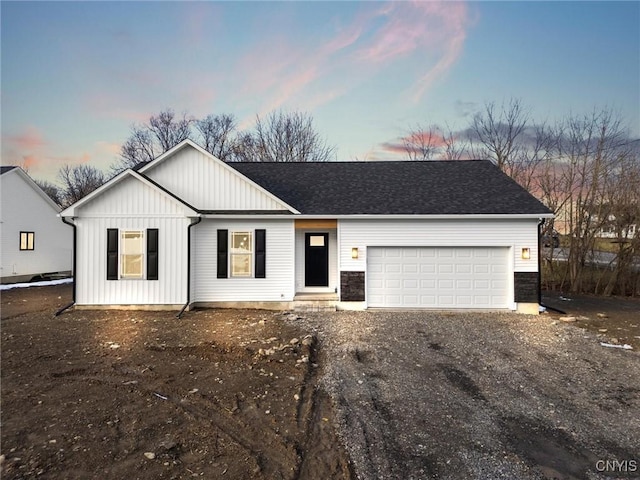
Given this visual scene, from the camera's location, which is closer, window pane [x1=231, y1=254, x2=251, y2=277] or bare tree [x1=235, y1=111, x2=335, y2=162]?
window pane [x1=231, y1=254, x2=251, y2=277]

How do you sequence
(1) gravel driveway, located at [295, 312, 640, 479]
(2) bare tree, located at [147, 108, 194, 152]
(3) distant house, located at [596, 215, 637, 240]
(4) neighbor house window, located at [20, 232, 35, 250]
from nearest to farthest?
(1) gravel driveway, located at [295, 312, 640, 479]
(3) distant house, located at [596, 215, 637, 240]
(4) neighbor house window, located at [20, 232, 35, 250]
(2) bare tree, located at [147, 108, 194, 152]

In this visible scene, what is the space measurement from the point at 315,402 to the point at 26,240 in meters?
20.1

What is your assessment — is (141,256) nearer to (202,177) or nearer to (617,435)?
(202,177)

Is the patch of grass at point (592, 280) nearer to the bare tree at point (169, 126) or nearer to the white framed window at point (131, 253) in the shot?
the white framed window at point (131, 253)

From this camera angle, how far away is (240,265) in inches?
409

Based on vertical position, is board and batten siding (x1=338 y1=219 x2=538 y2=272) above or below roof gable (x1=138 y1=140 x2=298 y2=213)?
below

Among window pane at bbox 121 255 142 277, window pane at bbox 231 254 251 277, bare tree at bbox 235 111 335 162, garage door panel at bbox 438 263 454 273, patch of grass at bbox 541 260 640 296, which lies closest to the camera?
window pane at bbox 121 255 142 277

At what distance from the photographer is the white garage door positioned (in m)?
10.2

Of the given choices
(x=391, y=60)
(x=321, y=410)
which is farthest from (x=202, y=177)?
(x=391, y=60)

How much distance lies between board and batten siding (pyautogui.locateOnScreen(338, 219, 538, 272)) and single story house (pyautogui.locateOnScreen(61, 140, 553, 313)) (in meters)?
0.03

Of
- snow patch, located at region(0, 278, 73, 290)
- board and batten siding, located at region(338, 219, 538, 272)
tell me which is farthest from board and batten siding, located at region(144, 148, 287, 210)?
snow patch, located at region(0, 278, 73, 290)

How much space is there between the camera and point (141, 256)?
9.78 meters

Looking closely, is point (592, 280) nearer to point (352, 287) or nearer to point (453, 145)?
point (453, 145)

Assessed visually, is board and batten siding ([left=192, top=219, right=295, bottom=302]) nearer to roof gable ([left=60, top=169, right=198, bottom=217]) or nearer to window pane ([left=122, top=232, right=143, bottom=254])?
roof gable ([left=60, top=169, right=198, bottom=217])
